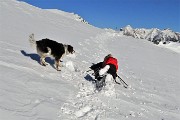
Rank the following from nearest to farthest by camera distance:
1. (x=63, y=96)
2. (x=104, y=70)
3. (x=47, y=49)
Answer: (x=63, y=96), (x=104, y=70), (x=47, y=49)

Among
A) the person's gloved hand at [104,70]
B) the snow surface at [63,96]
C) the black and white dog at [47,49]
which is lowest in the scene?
the snow surface at [63,96]

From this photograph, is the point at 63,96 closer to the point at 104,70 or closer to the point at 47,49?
the point at 104,70

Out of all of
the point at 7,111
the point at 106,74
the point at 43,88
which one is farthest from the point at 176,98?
the point at 7,111

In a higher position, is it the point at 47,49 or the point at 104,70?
the point at 47,49

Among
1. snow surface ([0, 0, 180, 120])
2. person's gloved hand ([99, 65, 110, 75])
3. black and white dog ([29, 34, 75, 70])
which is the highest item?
black and white dog ([29, 34, 75, 70])

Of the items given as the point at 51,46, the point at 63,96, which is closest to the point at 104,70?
the point at 51,46

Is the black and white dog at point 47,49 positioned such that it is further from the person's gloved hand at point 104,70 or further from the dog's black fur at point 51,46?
the person's gloved hand at point 104,70

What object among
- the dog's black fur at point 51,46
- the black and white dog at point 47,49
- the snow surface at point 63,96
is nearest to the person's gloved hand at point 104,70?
the snow surface at point 63,96

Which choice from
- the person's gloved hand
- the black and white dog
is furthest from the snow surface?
the person's gloved hand

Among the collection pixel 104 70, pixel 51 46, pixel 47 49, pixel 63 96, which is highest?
pixel 51 46

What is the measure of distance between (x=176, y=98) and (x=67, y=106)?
7.11 metres

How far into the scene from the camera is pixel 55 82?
1033cm

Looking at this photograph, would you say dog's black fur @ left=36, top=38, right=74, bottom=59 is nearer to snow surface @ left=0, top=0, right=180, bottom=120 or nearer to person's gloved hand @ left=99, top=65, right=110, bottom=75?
snow surface @ left=0, top=0, right=180, bottom=120

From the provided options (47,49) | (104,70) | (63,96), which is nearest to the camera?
(63,96)
